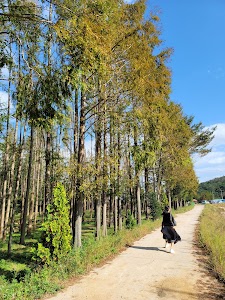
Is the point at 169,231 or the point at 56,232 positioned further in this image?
the point at 169,231

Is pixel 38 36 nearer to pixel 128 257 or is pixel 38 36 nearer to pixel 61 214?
pixel 61 214

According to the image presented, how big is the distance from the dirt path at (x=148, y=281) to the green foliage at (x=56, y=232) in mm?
1312

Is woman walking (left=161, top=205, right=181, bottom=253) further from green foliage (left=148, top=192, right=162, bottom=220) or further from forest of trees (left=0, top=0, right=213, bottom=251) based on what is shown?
green foliage (left=148, top=192, right=162, bottom=220)

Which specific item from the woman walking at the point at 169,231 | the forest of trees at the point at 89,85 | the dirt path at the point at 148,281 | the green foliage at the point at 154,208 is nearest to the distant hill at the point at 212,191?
the green foliage at the point at 154,208

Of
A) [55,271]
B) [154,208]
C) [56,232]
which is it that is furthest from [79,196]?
[154,208]

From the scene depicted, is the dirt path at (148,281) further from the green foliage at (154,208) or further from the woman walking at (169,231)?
the green foliage at (154,208)

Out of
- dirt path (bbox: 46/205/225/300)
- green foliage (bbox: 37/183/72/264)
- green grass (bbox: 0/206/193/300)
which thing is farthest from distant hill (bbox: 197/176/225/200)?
green foliage (bbox: 37/183/72/264)

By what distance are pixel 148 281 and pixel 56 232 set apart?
3.08 meters

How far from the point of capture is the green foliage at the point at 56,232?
7406 millimetres

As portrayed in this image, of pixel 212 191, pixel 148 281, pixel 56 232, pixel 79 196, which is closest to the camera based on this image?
pixel 148 281

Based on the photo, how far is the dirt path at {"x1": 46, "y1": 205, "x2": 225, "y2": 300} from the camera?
16.4ft

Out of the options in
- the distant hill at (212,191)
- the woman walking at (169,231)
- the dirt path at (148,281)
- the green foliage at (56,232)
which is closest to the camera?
the dirt path at (148,281)

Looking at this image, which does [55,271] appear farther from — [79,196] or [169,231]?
[169,231]

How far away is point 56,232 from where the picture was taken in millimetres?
7645
